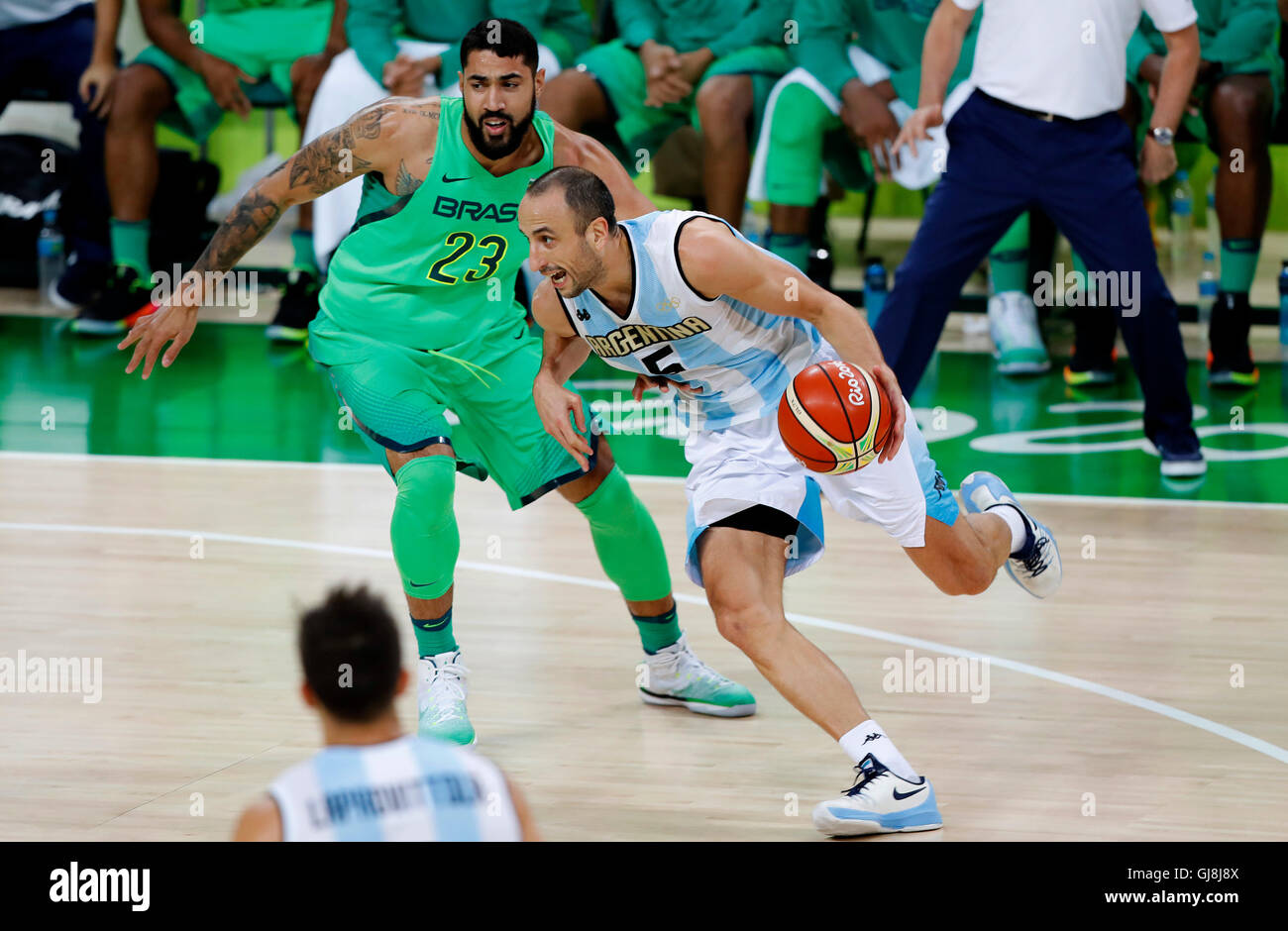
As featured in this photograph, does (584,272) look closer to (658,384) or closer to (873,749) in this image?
(658,384)

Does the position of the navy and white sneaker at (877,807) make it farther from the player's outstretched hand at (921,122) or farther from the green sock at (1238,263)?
the green sock at (1238,263)

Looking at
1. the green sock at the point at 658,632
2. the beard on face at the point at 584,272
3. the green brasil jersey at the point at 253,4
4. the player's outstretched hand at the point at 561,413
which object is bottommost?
the green sock at the point at 658,632

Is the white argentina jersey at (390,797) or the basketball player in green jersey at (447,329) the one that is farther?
the basketball player in green jersey at (447,329)

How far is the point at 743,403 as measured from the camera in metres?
A: 4.48

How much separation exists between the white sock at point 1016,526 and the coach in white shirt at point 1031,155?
1.92 metres

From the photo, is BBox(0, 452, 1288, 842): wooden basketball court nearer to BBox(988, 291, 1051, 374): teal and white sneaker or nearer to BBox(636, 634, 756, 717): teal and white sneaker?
BBox(636, 634, 756, 717): teal and white sneaker

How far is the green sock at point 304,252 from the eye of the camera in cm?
1071

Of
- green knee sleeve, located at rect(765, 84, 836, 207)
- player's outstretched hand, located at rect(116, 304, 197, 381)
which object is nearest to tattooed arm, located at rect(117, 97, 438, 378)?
player's outstretched hand, located at rect(116, 304, 197, 381)

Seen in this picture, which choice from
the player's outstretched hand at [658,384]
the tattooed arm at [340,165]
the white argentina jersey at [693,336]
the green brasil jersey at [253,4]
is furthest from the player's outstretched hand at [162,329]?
the green brasil jersey at [253,4]

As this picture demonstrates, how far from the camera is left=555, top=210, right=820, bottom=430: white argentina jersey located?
4.22 metres

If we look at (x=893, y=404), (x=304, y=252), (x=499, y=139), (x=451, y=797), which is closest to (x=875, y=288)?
(x=304, y=252)

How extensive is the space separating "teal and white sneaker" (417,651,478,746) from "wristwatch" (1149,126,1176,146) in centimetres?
421

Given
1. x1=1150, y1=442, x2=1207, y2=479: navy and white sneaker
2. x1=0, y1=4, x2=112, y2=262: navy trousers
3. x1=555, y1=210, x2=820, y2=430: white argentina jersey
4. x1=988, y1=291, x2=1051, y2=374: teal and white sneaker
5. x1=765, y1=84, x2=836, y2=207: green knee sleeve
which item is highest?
x1=0, y1=4, x2=112, y2=262: navy trousers

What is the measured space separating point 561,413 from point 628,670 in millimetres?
1140
